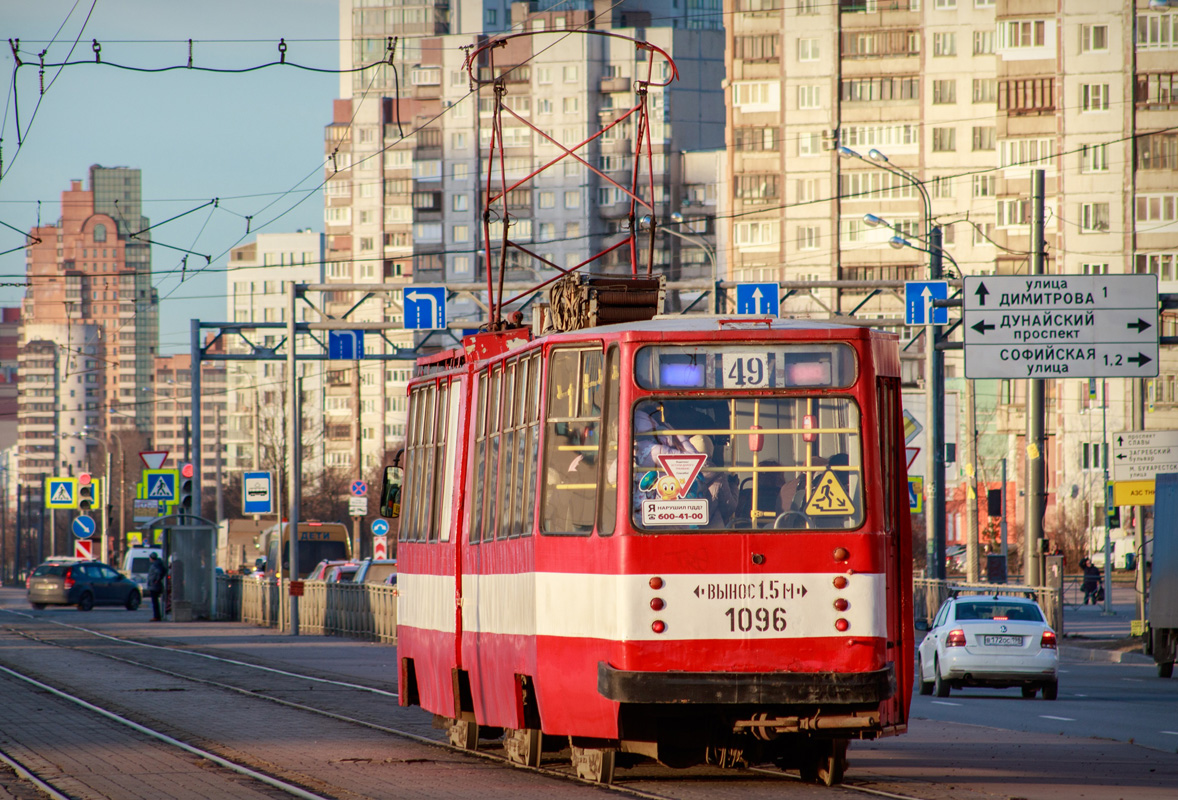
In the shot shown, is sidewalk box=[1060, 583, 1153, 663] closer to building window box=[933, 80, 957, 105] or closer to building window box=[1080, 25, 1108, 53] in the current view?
building window box=[1080, 25, 1108, 53]

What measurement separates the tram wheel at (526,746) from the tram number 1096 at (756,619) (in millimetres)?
2493

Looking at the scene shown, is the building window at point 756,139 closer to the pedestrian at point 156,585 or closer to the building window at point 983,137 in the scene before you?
the building window at point 983,137

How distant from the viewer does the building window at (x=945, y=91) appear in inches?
4040

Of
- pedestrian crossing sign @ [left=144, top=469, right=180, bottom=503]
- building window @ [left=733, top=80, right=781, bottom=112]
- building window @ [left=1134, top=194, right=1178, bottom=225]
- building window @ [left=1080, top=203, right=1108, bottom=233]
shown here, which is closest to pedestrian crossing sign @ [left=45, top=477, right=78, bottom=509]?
pedestrian crossing sign @ [left=144, top=469, right=180, bottom=503]

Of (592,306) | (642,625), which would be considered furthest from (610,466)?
(592,306)

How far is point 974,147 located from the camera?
4060 inches

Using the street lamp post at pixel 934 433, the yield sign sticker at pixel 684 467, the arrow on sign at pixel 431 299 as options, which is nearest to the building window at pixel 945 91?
the street lamp post at pixel 934 433

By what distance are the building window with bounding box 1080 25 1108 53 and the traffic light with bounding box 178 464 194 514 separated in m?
61.9

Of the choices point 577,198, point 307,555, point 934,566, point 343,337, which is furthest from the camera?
point 577,198

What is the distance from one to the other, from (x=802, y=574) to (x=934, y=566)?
27.1 meters

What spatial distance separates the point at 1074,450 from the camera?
9438cm

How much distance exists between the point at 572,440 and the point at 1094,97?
86977mm

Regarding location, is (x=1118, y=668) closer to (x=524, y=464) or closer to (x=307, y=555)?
(x=524, y=464)

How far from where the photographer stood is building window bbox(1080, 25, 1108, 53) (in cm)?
9294
